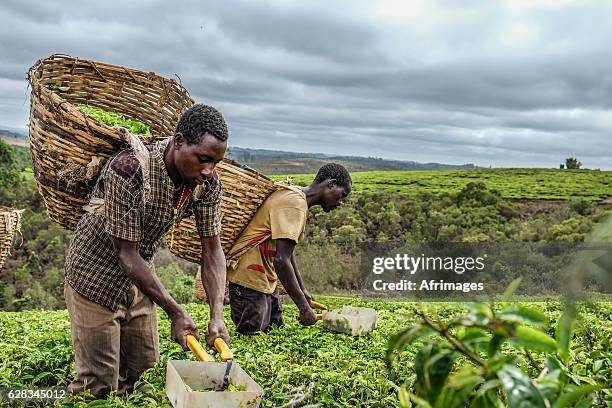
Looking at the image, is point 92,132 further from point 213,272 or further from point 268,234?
point 268,234

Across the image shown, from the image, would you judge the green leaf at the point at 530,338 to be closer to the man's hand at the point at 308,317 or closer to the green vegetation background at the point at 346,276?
the green vegetation background at the point at 346,276

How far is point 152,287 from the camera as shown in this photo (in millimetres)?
3012

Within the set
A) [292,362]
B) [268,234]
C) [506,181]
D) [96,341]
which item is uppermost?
[506,181]

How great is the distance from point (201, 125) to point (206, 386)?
3.68 feet

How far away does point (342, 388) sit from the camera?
340 cm

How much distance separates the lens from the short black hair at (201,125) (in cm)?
300

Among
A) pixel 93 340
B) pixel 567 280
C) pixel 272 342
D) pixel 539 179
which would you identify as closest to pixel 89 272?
pixel 93 340

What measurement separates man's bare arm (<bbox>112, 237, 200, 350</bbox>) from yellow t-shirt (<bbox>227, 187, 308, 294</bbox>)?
203 cm

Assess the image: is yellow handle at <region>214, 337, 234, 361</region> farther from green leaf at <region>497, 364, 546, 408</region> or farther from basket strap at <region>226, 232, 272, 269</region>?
basket strap at <region>226, 232, 272, 269</region>

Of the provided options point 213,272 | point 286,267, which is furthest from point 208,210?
point 286,267

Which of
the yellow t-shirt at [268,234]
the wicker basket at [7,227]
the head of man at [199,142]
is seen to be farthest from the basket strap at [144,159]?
the wicker basket at [7,227]

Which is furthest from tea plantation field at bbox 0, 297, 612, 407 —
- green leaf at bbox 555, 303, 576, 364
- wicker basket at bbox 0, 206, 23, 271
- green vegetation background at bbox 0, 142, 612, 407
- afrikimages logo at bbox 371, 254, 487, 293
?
afrikimages logo at bbox 371, 254, 487, 293

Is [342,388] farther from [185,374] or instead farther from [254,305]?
[254,305]

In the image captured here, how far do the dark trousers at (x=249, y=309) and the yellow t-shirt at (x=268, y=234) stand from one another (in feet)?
0.22
